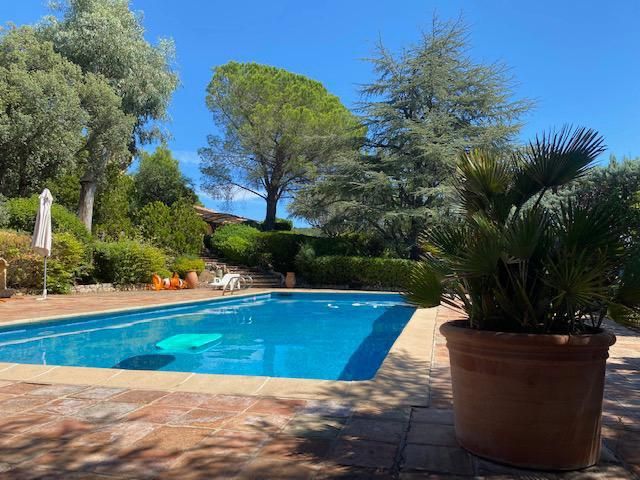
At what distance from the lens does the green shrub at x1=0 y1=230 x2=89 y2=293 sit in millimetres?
11680

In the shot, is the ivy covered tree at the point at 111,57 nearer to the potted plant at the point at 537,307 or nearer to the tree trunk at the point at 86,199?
the tree trunk at the point at 86,199

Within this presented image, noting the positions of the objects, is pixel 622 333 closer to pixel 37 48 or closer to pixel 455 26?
pixel 455 26

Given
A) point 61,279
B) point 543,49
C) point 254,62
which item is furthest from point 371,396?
point 254,62

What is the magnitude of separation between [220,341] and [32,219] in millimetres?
9883

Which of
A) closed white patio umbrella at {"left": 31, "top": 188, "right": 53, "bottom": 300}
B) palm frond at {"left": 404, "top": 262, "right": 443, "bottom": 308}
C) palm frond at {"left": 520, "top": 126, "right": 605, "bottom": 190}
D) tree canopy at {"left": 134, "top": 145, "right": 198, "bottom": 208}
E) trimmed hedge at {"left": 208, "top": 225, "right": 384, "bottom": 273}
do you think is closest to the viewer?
palm frond at {"left": 520, "top": 126, "right": 605, "bottom": 190}

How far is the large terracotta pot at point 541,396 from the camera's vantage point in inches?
85.4

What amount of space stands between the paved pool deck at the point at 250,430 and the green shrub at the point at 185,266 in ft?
45.0

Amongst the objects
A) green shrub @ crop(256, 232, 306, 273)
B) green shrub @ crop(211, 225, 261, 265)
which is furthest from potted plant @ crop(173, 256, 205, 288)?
green shrub @ crop(256, 232, 306, 273)

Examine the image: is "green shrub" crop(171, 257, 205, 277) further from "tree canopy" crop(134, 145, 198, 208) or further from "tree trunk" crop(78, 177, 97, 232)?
"tree canopy" crop(134, 145, 198, 208)

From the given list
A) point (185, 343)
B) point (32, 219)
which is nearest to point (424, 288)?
point (185, 343)

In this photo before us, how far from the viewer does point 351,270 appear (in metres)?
19.2

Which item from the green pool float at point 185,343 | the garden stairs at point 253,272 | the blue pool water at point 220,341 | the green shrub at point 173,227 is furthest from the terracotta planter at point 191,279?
the green pool float at point 185,343

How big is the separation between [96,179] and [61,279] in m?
6.66

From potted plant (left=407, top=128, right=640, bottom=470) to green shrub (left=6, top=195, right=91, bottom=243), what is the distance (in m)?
14.8
